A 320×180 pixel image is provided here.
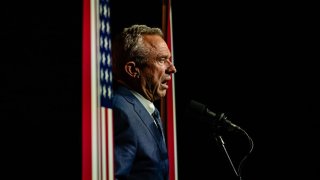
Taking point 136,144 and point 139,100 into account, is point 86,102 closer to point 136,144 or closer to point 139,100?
point 136,144

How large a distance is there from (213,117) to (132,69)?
564 millimetres

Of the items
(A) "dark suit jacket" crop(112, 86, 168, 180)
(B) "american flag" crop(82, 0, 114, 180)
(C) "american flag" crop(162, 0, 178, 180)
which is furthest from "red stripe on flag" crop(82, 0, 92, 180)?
(C) "american flag" crop(162, 0, 178, 180)

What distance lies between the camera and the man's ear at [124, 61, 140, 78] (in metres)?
2.23

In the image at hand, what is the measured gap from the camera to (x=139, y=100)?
218 cm

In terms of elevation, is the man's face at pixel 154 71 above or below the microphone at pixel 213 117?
above

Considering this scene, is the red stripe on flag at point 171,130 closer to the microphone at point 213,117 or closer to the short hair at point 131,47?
the short hair at point 131,47

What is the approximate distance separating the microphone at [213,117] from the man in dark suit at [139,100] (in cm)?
25

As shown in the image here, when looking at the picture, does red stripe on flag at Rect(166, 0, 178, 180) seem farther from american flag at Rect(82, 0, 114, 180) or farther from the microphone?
american flag at Rect(82, 0, 114, 180)

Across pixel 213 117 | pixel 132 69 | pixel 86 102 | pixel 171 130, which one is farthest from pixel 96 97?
pixel 171 130

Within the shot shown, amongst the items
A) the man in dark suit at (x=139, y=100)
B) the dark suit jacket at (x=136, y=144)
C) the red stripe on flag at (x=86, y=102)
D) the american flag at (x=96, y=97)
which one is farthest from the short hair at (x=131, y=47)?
the red stripe on flag at (x=86, y=102)

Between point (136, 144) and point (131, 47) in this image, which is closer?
point (136, 144)

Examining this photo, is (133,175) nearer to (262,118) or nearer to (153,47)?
(153,47)

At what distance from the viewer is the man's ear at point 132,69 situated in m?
2.23

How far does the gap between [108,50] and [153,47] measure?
0.58m
